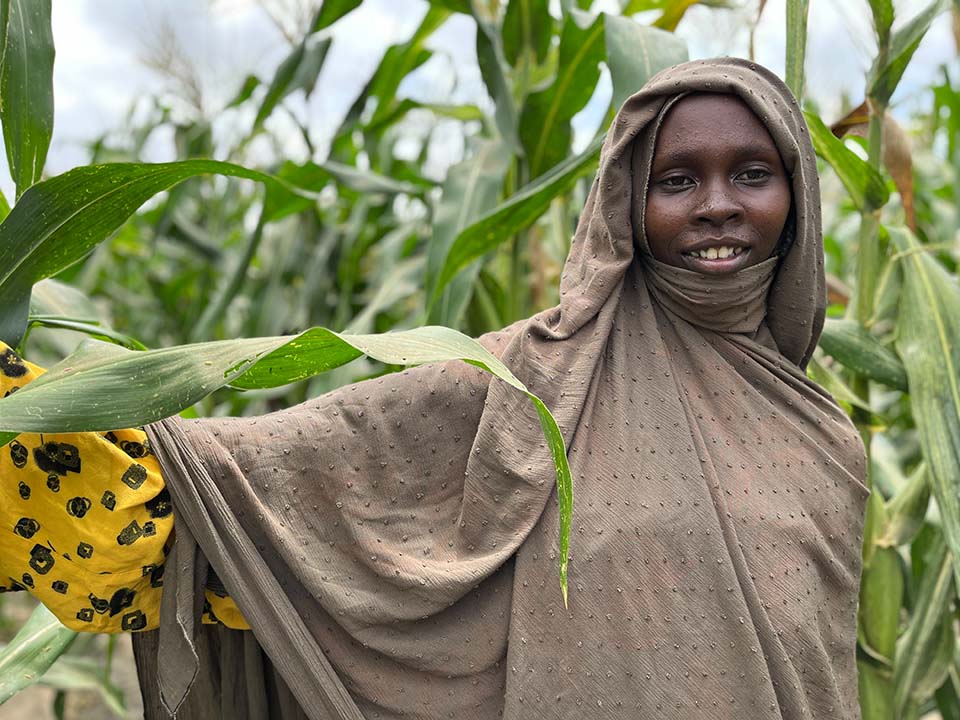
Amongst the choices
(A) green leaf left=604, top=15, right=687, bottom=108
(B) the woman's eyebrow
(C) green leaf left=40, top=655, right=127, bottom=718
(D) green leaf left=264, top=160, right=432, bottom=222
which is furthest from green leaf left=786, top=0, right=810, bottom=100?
(C) green leaf left=40, top=655, right=127, bottom=718

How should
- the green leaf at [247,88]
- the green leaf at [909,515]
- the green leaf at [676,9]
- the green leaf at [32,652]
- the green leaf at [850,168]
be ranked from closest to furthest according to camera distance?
1. the green leaf at [32,652]
2. the green leaf at [850,168]
3. the green leaf at [909,515]
4. the green leaf at [676,9]
5. the green leaf at [247,88]

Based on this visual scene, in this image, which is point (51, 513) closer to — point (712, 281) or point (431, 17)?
point (712, 281)

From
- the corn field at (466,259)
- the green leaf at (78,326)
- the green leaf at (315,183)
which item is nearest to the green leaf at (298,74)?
the corn field at (466,259)

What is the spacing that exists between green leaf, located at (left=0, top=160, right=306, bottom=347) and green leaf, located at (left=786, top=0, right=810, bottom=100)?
2.06ft

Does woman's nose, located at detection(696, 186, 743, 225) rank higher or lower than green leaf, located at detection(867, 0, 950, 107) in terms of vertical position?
lower

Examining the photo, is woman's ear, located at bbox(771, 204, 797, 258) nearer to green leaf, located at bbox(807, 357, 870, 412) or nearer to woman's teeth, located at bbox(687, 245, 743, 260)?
woman's teeth, located at bbox(687, 245, 743, 260)

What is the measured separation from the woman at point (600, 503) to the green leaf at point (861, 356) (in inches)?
11.2

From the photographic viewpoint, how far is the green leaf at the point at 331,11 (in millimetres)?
1531

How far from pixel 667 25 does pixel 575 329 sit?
2.25 feet

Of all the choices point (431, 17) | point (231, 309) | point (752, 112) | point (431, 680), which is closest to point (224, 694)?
point (431, 680)

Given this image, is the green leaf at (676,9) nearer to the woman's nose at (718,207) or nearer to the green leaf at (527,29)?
the green leaf at (527,29)

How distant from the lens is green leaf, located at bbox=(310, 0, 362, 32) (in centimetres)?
153

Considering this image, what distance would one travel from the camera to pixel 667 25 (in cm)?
147

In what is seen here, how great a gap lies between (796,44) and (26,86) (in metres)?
0.78
